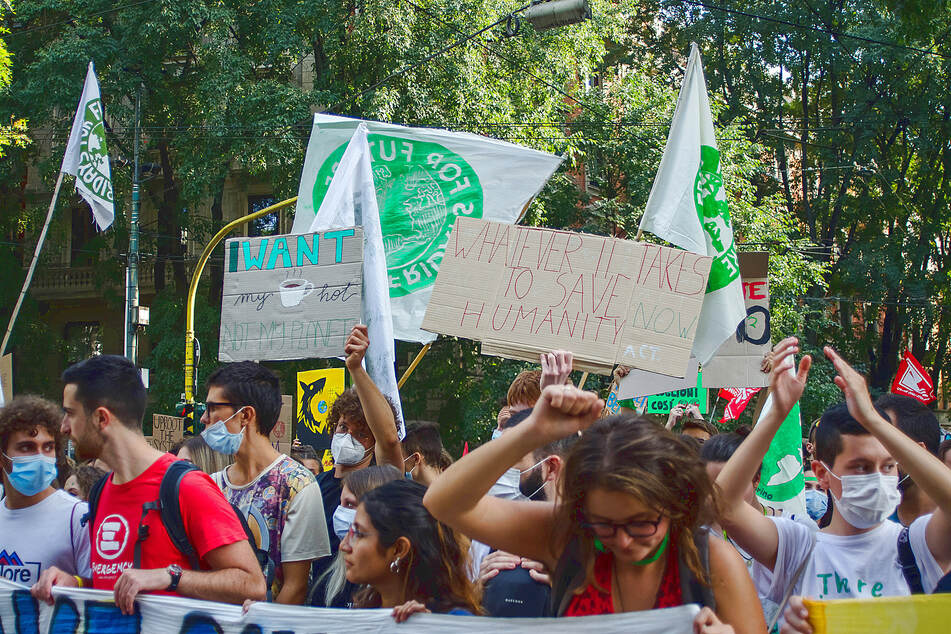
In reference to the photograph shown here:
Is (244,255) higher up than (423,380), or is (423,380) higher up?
(244,255)

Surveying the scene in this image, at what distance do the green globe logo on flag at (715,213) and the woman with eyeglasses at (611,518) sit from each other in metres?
3.20

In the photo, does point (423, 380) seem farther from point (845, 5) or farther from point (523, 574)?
point (523, 574)

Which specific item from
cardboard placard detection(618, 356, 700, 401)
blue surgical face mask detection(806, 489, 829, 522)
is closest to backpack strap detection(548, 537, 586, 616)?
cardboard placard detection(618, 356, 700, 401)

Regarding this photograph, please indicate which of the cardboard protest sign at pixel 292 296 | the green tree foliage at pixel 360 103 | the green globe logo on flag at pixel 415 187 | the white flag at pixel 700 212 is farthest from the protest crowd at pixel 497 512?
the green tree foliage at pixel 360 103

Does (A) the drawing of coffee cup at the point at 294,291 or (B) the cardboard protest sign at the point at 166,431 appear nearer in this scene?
(A) the drawing of coffee cup at the point at 294,291

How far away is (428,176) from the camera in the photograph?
645cm

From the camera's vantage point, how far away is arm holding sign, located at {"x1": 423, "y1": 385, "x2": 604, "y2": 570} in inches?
96.7

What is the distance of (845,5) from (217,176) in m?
14.5

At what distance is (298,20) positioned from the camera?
64.5 ft

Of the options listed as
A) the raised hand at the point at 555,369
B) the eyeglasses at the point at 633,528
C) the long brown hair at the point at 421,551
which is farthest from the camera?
the long brown hair at the point at 421,551

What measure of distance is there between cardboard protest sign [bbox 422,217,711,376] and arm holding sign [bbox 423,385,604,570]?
3.40 ft

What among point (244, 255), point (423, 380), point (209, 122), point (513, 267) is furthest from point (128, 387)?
point (423, 380)

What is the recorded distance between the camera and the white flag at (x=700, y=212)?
546 centimetres

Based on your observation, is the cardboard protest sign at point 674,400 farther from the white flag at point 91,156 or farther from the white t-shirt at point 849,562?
the white flag at point 91,156
